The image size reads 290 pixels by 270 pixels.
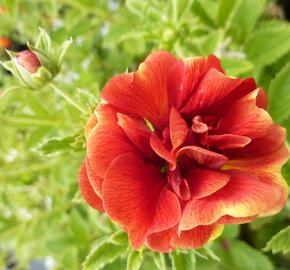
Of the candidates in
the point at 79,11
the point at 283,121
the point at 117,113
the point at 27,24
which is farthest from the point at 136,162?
the point at 27,24

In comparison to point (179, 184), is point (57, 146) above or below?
below

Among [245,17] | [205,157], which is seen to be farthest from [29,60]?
[245,17]

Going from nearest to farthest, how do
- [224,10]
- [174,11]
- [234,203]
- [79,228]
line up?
1. [234,203]
2. [174,11]
3. [224,10]
4. [79,228]

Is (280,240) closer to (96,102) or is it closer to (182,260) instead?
(182,260)

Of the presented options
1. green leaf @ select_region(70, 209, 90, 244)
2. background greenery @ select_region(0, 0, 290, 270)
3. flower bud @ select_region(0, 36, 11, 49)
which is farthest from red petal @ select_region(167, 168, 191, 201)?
flower bud @ select_region(0, 36, 11, 49)

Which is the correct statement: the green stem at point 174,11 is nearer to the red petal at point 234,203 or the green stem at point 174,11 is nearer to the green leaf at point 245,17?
the green leaf at point 245,17

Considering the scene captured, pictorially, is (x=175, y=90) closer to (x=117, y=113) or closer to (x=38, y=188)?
(x=117, y=113)

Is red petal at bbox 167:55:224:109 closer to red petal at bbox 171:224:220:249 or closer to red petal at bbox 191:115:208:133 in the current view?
red petal at bbox 191:115:208:133
